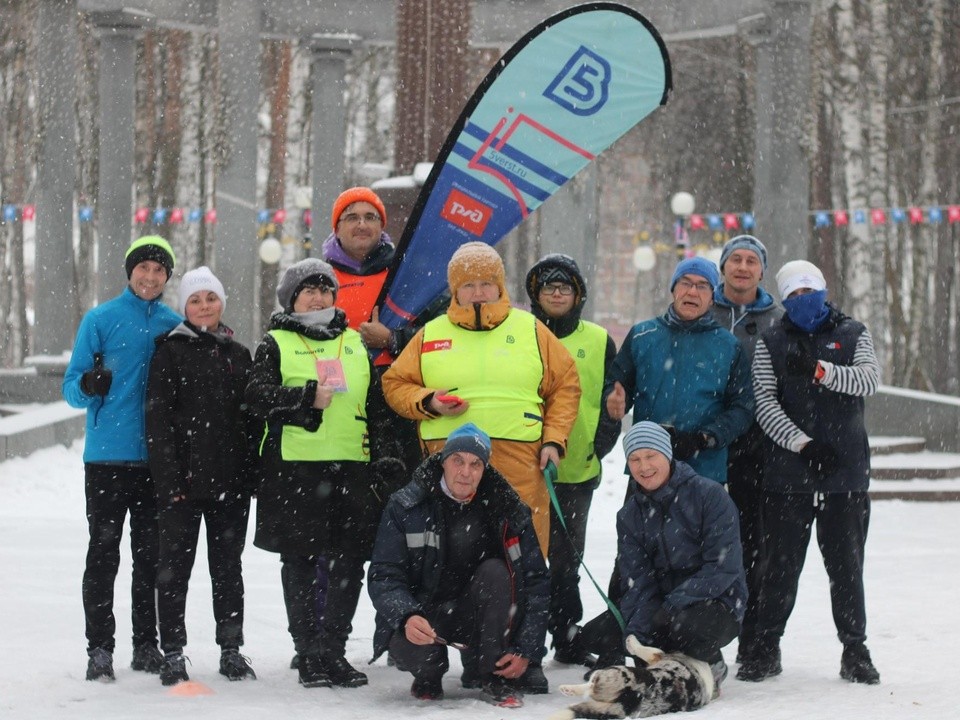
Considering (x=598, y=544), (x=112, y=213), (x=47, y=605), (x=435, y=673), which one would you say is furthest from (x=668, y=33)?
(x=435, y=673)

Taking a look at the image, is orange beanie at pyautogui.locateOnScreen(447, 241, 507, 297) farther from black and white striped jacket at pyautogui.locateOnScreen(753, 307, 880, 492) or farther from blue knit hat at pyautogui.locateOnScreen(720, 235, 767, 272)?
black and white striped jacket at pyautogui.locateOnScreen(753, 307, 880, 492)

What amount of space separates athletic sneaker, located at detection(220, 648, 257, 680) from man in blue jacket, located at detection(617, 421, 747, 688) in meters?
1.51

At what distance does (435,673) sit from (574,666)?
0.90 m

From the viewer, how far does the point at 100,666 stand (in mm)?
5734

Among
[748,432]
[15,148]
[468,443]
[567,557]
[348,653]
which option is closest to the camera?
[468,443]

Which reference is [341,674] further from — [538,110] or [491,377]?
[538,110]

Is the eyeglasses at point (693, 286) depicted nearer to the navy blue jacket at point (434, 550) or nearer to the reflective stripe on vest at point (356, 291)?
the navy blue jacket at point (434, 550)

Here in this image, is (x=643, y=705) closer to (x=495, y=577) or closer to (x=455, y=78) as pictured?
(x=495, y=577)

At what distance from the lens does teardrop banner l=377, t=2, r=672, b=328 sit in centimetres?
650

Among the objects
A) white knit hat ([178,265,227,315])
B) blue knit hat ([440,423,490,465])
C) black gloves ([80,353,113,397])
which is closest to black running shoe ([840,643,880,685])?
blue knit hat ([440,423,490,465])

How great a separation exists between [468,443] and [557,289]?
0.99 meters

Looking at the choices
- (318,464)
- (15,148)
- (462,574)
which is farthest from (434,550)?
(15,148)

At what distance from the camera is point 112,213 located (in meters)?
16.2


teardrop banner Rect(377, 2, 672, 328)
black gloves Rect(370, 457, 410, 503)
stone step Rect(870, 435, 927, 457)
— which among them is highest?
teardrop banner Rect(377, 2, 672, 328)
